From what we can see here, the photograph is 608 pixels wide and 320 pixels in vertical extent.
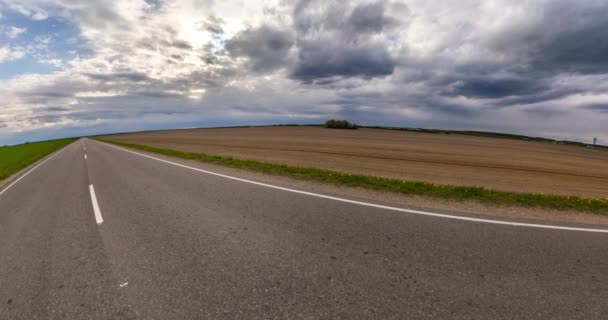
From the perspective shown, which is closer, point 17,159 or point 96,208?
point 96,208

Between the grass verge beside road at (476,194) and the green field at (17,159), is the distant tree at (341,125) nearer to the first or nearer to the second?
the green field at (17,159)

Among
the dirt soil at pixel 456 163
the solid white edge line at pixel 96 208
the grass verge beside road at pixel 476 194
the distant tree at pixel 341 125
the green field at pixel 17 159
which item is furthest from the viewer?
the distant tree at pixel 341 125

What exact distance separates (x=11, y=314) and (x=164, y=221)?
104 inches

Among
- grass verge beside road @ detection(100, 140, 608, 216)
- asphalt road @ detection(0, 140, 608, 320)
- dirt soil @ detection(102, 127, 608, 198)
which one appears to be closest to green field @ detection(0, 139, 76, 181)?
dirt soil @ detection(102, 127, 608, 198)

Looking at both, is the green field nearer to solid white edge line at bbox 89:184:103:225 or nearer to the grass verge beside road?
solid white edge line at bbox 89:184:103:225

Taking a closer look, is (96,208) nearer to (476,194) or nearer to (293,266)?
(293,266)

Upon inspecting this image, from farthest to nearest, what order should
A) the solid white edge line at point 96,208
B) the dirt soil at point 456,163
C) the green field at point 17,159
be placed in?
the green field at point 17,159
the dirt soil at point 456,163
the solid white edge line at point 96,208

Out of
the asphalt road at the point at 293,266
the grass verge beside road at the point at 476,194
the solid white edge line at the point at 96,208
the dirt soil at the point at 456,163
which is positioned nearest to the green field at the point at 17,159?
the solid white edge line at the point at 96,208

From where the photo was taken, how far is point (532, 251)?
13.3 ft

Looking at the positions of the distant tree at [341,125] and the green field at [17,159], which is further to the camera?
→ the distant tree at [341,125]

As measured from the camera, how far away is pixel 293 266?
3672 mm

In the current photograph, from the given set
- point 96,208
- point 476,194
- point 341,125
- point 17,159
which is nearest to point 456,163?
point 476,194

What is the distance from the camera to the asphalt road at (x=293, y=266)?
289 cm

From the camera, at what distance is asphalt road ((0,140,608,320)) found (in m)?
2.89
